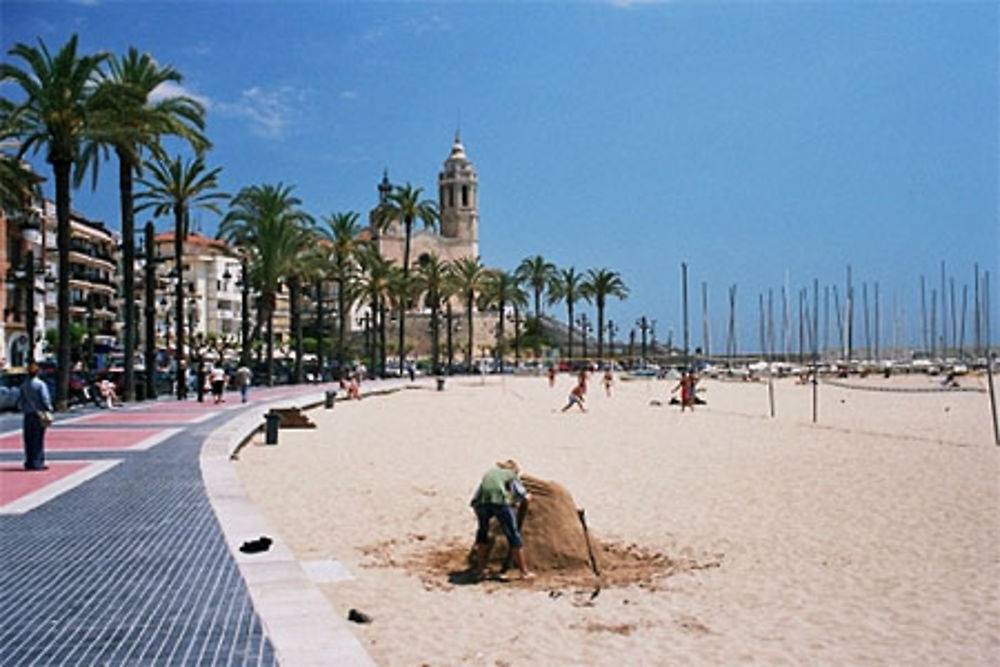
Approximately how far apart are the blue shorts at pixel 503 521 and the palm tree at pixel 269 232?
1684 inches

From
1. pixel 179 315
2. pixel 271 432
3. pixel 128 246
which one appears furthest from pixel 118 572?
pixel 179 315

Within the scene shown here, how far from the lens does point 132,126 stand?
97.3 feet

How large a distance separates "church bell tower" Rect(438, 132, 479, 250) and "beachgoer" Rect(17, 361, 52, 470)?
131717mm

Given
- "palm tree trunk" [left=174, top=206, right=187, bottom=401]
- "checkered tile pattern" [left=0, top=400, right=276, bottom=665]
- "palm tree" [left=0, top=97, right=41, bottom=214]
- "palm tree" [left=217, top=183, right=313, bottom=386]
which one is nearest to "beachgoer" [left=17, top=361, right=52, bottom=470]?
"checkered tile pattern" [left=0, top=400, right=276, bottom=665]

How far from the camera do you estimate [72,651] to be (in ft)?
19.3

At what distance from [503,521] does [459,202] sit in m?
139

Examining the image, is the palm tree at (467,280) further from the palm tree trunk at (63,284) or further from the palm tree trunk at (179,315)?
the palm tree trunk at (63,284)

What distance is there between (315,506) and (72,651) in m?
7.11

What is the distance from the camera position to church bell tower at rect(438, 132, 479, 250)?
14550cm

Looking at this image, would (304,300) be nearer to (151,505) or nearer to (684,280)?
(684,280)

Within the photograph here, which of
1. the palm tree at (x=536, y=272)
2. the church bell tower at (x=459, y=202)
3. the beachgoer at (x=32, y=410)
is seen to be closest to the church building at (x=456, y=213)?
the church bell tower at (x=459, y=202)

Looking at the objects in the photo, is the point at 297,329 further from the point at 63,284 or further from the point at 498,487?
the point at 498,487

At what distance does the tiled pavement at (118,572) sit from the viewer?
5.97 meters

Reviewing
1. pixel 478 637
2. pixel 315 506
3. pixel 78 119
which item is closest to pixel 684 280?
pixel 78 119
